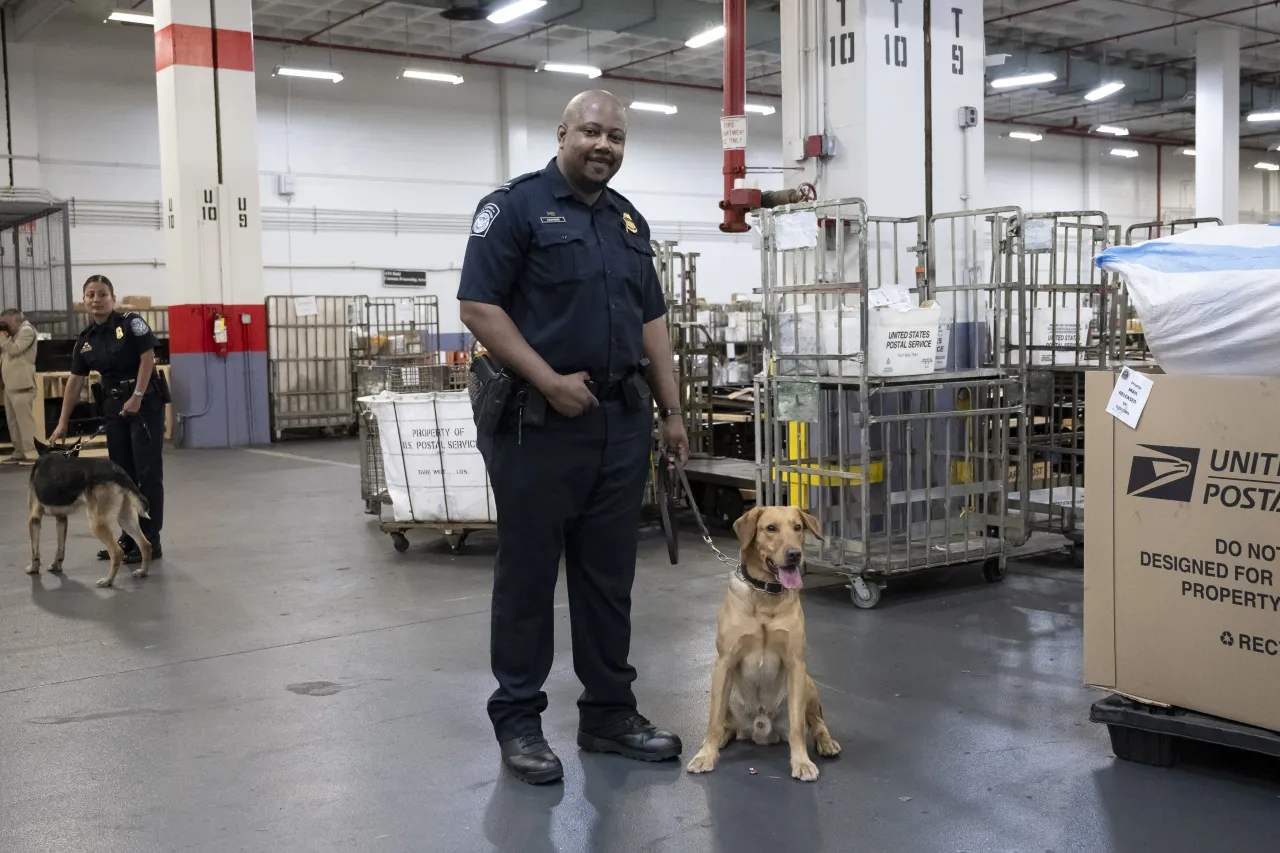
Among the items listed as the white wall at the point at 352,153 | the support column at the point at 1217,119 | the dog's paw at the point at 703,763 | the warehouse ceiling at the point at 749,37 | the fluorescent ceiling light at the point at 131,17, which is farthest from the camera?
the support column at the point at 1217,119

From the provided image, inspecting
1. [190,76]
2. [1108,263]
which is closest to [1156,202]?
[190,76]

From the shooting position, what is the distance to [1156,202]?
90.0 ft

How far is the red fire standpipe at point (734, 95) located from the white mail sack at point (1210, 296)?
343 centimetres

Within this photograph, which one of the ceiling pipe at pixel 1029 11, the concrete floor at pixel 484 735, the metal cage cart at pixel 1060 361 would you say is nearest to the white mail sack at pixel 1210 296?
the concrete floor at pixel 484 735

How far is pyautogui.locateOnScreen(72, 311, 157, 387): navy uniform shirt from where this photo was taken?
22.1 feet

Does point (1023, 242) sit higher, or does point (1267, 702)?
point (1023, 242)

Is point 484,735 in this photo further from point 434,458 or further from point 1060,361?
point 1060,361

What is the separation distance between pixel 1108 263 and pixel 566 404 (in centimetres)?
160

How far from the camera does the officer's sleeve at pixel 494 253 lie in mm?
3143

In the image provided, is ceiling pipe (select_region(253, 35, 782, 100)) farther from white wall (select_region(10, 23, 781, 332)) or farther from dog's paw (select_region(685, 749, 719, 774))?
dog's paw (select_region(685, 749, 719, 774))

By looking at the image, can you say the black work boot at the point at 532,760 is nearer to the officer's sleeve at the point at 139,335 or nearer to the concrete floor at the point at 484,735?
the concrete floor at the point at 484,735

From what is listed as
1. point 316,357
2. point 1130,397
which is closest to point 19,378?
point 316,357

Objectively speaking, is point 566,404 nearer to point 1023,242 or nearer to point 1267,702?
point 1267,702

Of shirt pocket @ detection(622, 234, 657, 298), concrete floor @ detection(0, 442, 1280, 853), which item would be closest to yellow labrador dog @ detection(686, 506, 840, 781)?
concrete floor @ detection(0, 442, 1280, 853)
